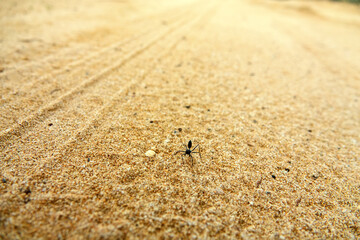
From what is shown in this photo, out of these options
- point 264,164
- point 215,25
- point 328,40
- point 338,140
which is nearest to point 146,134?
point 264,164

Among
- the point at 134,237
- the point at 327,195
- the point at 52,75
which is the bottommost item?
the point at 327,195

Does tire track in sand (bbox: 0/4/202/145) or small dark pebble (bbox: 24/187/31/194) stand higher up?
tire track in sand (bbox: 0/4/202/145)

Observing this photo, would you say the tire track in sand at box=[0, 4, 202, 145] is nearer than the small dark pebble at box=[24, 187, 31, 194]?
No

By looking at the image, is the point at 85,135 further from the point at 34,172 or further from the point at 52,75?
the point at 52,75

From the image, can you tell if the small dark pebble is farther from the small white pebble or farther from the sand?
the small white pebble

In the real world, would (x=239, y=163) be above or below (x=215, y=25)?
below

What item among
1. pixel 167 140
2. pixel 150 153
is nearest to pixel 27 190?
pixel 150 153

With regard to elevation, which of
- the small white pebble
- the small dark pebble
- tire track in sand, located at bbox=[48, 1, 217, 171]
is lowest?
the small white pebble

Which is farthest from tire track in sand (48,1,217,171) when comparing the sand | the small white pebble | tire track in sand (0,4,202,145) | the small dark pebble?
the small white pebble

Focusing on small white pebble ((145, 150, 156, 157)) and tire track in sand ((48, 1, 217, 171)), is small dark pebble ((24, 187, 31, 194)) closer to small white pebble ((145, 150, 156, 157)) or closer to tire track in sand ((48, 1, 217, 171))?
tire track in sand ((48, 1, 217, 171))
